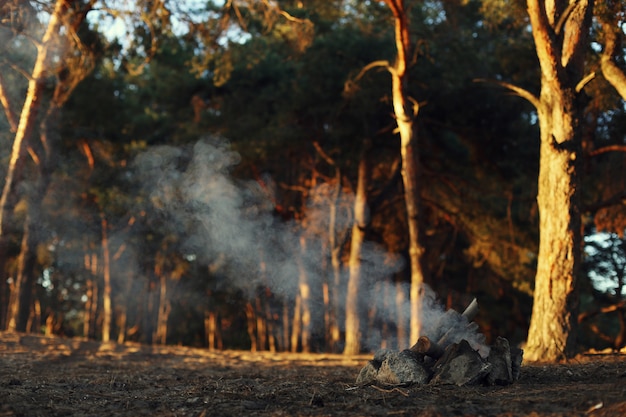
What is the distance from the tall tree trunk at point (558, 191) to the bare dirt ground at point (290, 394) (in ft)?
2.01

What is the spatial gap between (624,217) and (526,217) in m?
5.47

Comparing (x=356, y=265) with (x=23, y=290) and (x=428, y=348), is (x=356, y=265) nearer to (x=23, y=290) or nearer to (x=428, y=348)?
(x=23, y=290)

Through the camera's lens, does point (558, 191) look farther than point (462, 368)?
Yes

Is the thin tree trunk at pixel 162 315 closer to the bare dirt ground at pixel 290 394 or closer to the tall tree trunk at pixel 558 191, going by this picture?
the bare dirt ground at pixel 290 394

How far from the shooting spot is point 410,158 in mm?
13789

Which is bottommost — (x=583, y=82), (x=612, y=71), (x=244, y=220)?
(x=583, y=82)

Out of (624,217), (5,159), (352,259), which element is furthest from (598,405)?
(5,159)

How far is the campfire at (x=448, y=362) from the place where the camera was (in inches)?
263

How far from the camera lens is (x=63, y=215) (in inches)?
1054

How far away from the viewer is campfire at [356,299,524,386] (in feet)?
21.9

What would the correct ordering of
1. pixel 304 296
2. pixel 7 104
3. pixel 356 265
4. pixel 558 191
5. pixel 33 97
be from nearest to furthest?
1. pixel 558 191
2. pixel 33 97
3. pixel 7 104
4. pixel 356 265
5. pixel 304 296

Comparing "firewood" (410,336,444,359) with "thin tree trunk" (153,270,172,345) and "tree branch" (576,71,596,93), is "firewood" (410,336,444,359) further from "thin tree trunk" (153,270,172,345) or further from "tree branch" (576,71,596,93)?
"thin tree trunk" (153,270,172,345)

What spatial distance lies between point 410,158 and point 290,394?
805 cm

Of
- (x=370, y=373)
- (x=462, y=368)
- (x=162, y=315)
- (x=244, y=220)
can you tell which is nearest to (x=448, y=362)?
(x=462, y=368)
